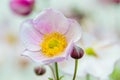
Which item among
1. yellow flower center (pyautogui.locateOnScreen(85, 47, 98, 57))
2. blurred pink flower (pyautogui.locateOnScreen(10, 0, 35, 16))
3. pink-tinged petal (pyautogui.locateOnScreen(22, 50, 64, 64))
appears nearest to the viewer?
pink-tinged petal (pyautogui.locateOnScreen(22, 50, 64, 64))

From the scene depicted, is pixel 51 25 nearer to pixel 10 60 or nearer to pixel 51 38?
pixel 51 38

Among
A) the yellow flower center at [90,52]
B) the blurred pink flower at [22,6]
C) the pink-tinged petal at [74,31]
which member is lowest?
the blurred pink flower at [22,6]

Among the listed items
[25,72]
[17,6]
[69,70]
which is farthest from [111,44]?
[25,72]

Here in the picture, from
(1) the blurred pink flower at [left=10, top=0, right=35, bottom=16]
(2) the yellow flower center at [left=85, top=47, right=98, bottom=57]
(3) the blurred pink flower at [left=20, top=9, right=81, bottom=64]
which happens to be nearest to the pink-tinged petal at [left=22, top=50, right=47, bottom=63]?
(3) the blurred pink flower at [left=20, top=9, right=81, bottom=64]

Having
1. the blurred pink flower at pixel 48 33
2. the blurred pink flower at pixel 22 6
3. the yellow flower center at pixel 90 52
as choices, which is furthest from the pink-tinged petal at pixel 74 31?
the blurred pink flower at pixel 22 6

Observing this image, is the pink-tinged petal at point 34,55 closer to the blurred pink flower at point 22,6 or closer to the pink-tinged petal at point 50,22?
the pink-tinged petal at point 50,22

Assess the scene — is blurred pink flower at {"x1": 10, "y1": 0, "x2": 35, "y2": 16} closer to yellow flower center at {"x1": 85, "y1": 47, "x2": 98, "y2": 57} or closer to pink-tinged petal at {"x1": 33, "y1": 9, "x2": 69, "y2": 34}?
yellow flower center at {"x1": 85, "y1": 47, "x2": 98, "y2": 57}

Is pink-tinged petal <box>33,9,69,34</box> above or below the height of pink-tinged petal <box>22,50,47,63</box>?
above
